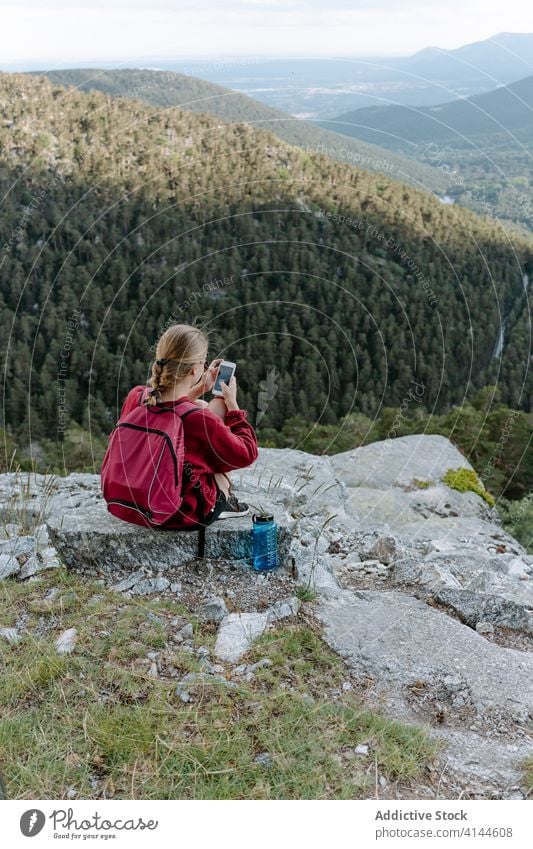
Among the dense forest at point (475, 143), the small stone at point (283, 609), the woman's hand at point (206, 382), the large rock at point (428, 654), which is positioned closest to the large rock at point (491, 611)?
the large rock at point (428, 654)

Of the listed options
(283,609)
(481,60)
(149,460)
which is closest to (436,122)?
(481,60)

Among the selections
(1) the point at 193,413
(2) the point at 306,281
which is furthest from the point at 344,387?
(1) the point at 193,413

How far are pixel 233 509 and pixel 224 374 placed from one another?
971mm

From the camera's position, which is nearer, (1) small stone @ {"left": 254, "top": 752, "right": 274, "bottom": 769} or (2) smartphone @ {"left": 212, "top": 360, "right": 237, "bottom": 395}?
(1) small stone @ {"left": 254, "top": 752, "right": 274, "bottom": 769}

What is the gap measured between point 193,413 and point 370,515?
4.06 meters

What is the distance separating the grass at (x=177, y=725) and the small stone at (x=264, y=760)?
14 mm

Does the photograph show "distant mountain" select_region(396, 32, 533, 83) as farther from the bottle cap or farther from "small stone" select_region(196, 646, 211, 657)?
"small stone" select_region(196, 646, 211, 657)

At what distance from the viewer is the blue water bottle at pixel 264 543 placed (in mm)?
4352

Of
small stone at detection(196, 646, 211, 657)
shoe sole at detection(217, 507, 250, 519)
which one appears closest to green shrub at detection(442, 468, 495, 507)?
shoe sole at detection(217, 507, 250, 519)

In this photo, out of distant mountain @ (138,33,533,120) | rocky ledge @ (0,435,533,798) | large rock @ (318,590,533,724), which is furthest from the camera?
distant mountain @ (138,33,533,120)

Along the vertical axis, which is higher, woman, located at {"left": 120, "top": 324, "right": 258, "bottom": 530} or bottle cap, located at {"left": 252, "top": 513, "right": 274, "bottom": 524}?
woman, located at {"left": 120, "top": 324, "right": 258, "bottom": 530}

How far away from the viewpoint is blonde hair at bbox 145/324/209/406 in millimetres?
4043

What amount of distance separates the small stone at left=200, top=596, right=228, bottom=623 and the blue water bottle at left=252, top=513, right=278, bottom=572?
1.56ft

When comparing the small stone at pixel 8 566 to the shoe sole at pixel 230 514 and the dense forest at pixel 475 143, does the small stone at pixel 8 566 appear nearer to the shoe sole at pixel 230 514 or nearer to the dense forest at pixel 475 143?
the shoe sole at pixel 230 514
